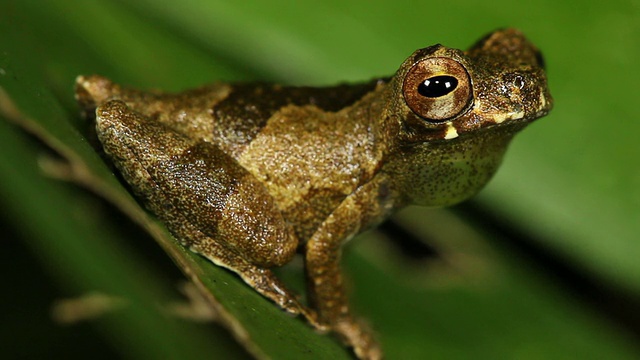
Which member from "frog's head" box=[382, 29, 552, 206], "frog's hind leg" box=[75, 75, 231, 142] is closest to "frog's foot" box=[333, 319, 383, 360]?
"frog's head" box=[382, 29, 552, 206]

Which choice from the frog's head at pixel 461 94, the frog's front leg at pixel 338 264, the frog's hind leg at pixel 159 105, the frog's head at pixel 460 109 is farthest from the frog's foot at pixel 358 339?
the frog's hind leg at pixel 159 105

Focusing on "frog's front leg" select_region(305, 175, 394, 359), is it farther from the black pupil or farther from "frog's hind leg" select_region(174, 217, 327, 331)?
the black pupil

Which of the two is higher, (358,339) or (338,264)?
(338,264)

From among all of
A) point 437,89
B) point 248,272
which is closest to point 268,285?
point 248,272

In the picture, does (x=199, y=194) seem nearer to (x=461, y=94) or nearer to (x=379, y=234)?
(x=461, y=94)

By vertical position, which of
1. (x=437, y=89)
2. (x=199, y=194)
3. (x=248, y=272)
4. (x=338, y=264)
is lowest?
(x=248, y=272)

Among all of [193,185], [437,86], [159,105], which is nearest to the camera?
[437,86]

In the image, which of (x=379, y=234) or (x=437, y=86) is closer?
(x=437, y=86)
